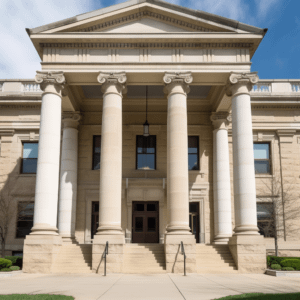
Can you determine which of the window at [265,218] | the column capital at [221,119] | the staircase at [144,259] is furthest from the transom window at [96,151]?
the window at [265,218]

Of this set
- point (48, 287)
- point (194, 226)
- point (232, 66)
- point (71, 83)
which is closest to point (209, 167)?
point (194, 226)

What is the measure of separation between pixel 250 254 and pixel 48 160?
468 inches

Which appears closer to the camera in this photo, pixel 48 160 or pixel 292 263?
pixel 292 263

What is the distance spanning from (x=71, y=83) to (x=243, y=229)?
43.4ft

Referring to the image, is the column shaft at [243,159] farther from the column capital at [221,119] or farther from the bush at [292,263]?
the column capital at [221,119]

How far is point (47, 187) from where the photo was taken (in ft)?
71.7

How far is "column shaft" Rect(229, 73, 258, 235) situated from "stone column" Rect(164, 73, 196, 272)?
2.79 meters

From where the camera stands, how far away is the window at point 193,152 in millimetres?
30358

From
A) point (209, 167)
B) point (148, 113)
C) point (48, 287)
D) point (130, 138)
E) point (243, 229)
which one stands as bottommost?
point (48, 287)

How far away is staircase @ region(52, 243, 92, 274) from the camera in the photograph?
67.7ft

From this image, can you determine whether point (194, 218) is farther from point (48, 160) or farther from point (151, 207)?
point (48, 160)

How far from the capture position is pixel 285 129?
30938mm

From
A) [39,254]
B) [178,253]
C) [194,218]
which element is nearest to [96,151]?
[194,218]

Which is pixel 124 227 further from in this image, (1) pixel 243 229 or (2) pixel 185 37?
(2) pixel 185 37
